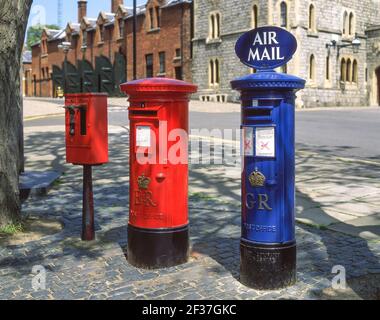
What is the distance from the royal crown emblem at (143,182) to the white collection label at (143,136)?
0.91 feet

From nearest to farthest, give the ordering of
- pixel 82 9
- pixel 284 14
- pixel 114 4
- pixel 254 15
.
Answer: pixel 284 14, pixel 254 15, pixel 114 4, pixel 82 9

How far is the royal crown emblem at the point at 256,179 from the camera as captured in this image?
3.94 meters

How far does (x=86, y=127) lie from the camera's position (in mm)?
5031

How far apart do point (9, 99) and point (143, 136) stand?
1.96 m

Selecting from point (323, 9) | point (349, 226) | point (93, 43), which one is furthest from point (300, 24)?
point (349, 226)

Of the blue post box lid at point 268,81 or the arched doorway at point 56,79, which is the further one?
the arched doorway at point 56,79

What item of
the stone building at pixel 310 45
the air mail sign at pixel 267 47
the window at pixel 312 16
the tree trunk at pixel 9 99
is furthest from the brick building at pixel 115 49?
the air mail sign at pixel 267 47

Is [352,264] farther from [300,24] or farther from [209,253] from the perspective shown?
[300,24]

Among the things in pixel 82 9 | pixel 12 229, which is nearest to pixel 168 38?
pixel 82 9

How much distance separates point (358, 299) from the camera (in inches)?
146

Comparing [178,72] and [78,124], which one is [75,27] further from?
[78,124]

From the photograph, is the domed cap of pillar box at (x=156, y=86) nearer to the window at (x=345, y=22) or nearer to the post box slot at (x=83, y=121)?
the post box slot at (x=83, y=121)

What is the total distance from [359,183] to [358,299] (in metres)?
4.70
